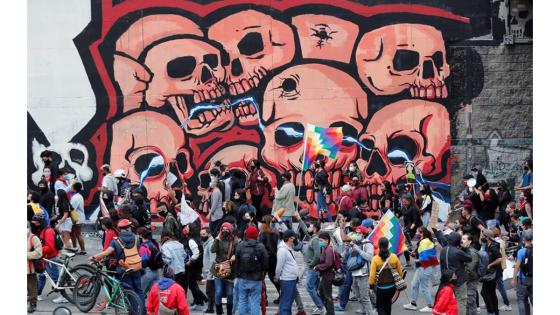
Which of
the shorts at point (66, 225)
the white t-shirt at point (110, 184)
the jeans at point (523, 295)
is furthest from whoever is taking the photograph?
the white t-shirt at point (110, 184)

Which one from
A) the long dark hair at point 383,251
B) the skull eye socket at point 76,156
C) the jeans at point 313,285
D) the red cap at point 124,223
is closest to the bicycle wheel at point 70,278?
the red cap at point 124,223

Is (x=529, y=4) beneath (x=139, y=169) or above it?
above

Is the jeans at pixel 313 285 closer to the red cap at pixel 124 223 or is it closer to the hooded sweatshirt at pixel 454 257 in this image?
the hooded sweatshirt at pixel 454 257

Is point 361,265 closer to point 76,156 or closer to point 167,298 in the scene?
point 167,298

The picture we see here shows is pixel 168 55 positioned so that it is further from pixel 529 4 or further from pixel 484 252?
pixel 484 252

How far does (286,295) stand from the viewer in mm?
18672

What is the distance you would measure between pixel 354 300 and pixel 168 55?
10.6 m

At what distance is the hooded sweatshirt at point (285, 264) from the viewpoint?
60.8 feet

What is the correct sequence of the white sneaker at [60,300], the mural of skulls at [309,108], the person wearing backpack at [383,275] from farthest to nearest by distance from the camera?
the mural of skulls at [309,108] → the white sneaker at [60,300] → the person wearing backpack at [383,275]

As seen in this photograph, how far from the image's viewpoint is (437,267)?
65.4 feet

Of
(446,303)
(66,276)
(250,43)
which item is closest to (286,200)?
(250,43)

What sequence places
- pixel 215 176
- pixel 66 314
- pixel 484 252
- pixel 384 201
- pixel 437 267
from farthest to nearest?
pixel 384 201 → pixel 215 176 → pixel 437 267 → pixel 484 252 → pixel 66 314

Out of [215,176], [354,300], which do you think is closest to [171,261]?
[354,300]

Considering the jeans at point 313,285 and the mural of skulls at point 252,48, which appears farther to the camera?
the mural of skulls at point 252,48
